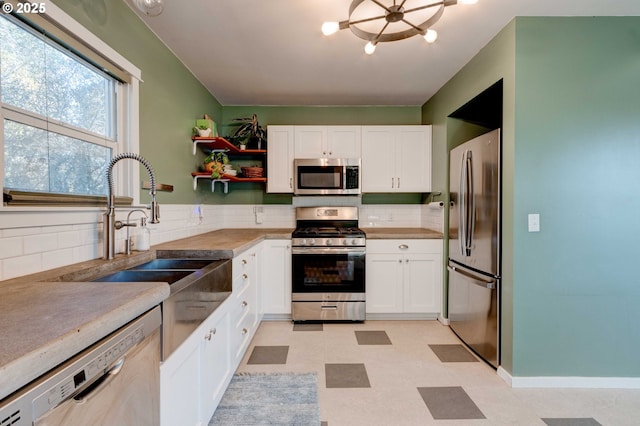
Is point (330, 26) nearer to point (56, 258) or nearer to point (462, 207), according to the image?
point (462, 207)

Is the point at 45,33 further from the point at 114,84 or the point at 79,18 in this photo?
the point at 114,84

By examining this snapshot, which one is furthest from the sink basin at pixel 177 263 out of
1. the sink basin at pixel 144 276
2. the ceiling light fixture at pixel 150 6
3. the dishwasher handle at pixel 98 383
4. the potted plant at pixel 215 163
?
the ceiling light fixture at pixel 150 6

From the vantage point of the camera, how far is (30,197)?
126 cm

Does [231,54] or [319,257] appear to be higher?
[231,54]

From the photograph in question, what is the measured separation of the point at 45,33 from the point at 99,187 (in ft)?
2.48

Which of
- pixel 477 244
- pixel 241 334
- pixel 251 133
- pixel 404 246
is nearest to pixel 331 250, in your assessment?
pixel 404 246

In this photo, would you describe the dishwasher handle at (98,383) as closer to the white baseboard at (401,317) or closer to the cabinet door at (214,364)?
the cabinet door at (214,364)

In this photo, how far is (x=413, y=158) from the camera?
3465 millimetres

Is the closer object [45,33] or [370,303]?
[45,33]

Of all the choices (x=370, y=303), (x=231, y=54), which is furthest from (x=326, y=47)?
(x=370, y=303)

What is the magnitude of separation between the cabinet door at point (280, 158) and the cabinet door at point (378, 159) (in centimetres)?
83

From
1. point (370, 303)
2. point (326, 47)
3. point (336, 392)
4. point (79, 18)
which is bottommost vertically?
point (336, 392)

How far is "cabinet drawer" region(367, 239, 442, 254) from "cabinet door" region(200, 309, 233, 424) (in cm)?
170

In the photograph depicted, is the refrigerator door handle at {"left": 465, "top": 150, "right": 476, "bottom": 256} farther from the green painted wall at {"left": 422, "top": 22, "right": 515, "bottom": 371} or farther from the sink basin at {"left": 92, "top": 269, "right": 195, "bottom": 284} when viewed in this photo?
the sink basin at {"left": 92, "top": 269, "right": 195, "bottom": 284}
